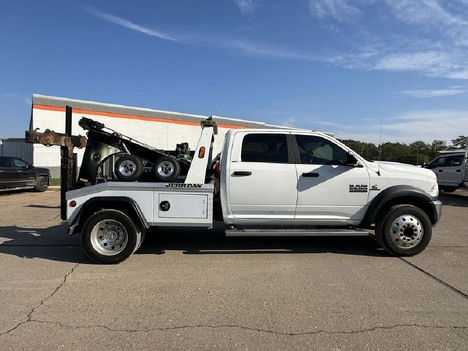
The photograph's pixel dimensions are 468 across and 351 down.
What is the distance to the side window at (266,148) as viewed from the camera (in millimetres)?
6160

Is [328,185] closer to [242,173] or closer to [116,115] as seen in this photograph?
[242,173]

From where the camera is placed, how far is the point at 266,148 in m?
6.22

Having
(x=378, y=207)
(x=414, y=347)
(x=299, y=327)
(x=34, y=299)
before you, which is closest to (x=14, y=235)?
(x=34, y=299)

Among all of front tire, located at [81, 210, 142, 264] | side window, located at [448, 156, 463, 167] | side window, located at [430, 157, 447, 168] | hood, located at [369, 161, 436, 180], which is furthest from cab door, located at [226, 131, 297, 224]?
side window, located at [430, 157, 447, 168]

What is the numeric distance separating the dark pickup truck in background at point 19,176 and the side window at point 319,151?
43.8ft

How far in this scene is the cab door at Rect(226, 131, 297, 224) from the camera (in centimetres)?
602

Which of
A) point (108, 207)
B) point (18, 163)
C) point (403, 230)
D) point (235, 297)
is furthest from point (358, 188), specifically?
point (18, 163)

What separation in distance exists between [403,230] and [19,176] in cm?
1506

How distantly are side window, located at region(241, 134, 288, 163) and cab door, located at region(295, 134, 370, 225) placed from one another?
0.26m

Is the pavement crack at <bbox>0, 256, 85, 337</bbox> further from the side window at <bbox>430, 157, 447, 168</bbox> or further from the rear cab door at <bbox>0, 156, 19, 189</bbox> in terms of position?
the side window at <bbox>430, 157, 447, 168</bbox>

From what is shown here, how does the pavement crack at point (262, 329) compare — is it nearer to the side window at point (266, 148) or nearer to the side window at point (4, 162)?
the side window at point (266, 148)

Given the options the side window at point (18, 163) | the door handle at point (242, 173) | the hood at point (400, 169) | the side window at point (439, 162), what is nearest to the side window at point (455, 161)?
the side window at point (439, 162)

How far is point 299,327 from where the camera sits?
3.69 m

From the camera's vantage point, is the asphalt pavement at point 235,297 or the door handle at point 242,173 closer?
the asphalt pavement at point 235,297
